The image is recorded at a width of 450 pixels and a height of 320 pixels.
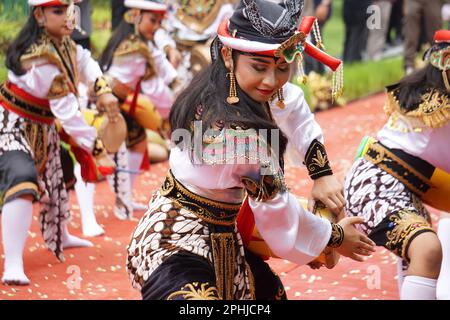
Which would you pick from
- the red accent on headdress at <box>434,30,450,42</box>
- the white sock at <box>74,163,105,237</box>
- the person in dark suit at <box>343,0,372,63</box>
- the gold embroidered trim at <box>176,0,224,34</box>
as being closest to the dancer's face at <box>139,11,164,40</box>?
the white sock at <box>74,163,105,237</box>

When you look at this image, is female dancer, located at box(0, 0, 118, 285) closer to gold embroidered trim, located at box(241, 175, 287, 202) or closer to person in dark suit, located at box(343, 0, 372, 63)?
gold embroidered trim, located at box(241, 175, 287, 202)

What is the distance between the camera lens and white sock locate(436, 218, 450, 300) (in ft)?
13.2

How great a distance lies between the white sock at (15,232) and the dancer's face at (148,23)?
1963 mm

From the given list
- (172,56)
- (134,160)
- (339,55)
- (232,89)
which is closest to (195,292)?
(232,89)

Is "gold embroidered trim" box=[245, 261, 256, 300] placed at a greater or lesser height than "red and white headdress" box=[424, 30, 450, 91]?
lesser

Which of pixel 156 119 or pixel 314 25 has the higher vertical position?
pixel 314 25

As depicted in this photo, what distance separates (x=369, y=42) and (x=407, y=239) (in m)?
9.70

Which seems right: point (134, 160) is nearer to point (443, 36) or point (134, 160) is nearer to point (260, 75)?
point (443, 36)

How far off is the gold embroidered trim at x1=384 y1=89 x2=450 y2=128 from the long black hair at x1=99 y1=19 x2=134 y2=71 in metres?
3.00

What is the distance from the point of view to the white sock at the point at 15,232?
5473mm

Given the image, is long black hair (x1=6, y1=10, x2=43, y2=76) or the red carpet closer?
the red carpet

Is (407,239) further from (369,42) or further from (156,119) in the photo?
(369,42)
